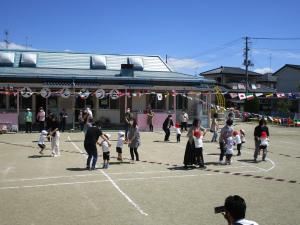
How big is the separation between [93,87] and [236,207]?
1036 inches

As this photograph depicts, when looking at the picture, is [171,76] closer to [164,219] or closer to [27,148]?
[27,148]

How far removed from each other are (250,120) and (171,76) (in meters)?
16.9

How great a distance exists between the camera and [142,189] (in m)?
10.4

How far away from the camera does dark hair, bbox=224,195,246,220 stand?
421 cm

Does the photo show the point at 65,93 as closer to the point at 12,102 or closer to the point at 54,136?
the point at 12,102

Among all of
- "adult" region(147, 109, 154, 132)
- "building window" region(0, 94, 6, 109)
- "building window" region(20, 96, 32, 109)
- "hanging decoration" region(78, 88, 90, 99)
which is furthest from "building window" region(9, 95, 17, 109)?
"adult" region(147, 109, 154, 132)

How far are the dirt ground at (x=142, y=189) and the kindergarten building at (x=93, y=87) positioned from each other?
12.5 meters

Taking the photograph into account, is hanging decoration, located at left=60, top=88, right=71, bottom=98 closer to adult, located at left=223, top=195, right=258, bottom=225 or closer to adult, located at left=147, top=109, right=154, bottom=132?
adult, located at left=147, top=109, right=154, bottom=132

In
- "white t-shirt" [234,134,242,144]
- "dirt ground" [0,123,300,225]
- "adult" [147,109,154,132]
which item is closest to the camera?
"dirt ground" [0,123,300,225]

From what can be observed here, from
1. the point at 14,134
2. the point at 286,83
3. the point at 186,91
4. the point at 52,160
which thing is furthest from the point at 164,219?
the point at 286,83

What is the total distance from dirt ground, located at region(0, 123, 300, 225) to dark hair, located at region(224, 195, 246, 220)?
11.2ft

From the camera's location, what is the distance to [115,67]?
Answer: 117 ft

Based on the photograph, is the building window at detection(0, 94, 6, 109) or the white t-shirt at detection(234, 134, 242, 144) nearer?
the white t-shirt at detection(234, 134, 242, 144)

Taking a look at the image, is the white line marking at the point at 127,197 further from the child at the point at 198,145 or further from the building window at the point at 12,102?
the building window at the point at 12,102
